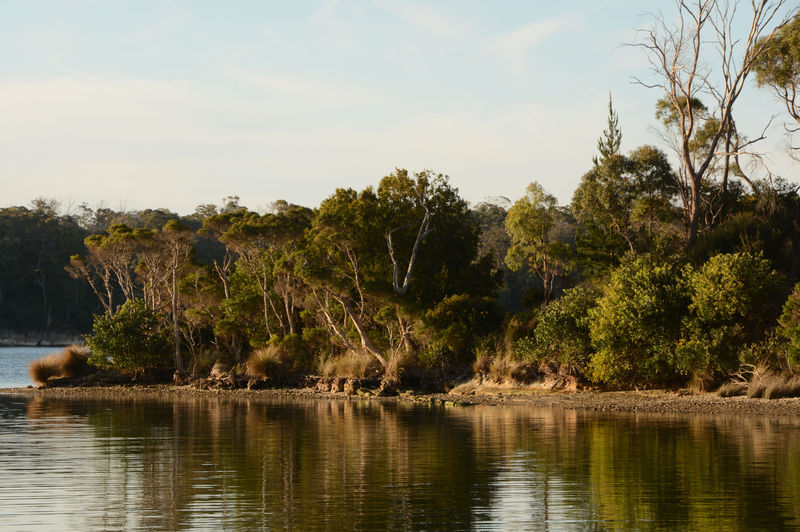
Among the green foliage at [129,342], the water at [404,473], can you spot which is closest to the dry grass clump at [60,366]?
the green foliage at [129,342]

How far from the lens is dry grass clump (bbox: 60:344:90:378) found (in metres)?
46.1

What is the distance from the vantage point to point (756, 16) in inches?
1649

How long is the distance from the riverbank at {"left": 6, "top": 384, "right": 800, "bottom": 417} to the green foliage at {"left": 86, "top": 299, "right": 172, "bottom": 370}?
137 centimetres

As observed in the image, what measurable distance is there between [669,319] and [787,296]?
150 inches

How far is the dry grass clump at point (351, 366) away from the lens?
38.9 metres

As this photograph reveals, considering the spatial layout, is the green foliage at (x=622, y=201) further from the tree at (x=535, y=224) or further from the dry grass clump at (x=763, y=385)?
the dry grass clump at (x=763, y=385)

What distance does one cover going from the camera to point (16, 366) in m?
66.5

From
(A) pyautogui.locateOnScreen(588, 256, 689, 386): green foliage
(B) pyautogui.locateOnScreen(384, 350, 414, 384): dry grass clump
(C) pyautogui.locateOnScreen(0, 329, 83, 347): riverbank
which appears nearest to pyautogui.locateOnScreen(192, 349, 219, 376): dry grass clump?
(B) pyautogui.locateOnScreen(384, 350, 414, 384): dry grass clump

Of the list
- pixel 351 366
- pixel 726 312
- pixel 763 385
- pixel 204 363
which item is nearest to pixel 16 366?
pixel 204 363

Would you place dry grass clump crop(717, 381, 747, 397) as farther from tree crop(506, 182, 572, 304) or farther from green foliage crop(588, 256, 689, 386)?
tree crop(506, 182, 572, 304)

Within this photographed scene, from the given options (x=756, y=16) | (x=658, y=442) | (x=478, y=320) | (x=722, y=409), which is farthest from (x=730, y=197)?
(x=658, y=442)

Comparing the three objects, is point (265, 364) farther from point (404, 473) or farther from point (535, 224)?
point (404, 473)

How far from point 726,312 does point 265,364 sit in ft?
63.4

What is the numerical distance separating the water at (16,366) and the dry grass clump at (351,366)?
693 inches
